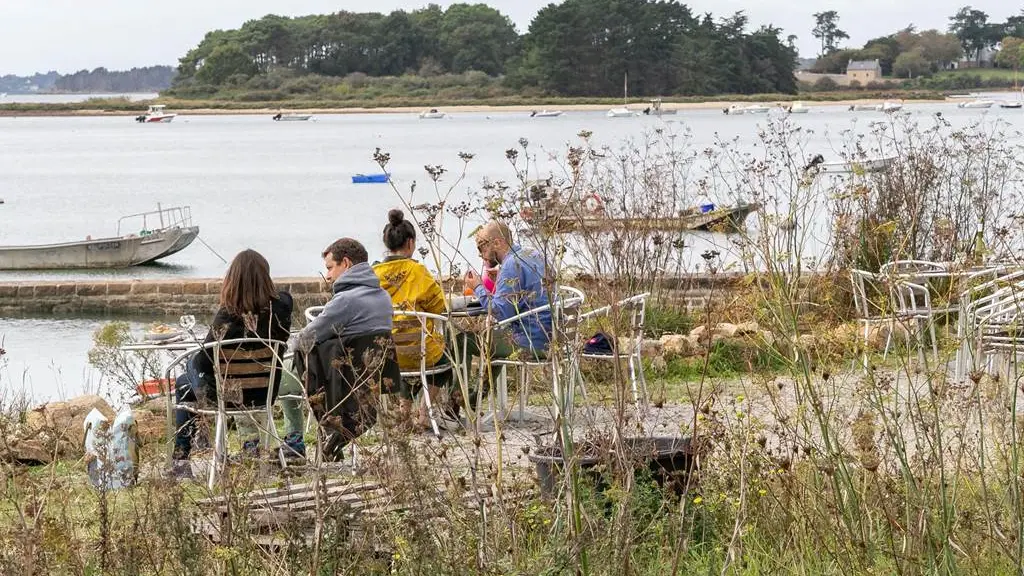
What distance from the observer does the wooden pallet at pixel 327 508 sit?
3551 millimetres

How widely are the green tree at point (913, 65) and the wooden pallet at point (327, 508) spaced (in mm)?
135887

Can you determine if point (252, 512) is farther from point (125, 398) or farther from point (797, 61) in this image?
point (797, 61)

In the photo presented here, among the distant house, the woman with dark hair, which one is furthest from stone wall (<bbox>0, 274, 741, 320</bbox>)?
the distant house

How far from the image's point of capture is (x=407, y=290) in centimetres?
675

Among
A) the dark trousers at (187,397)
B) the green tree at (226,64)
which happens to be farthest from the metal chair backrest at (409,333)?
the green tree at (226,64)

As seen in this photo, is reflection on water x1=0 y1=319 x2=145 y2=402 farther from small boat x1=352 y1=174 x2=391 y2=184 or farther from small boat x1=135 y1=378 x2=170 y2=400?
small boat x1=352 y1=174 x2=391 y2=184

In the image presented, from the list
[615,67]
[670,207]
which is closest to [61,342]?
[670,207]

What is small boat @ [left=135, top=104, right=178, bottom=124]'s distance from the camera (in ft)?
433

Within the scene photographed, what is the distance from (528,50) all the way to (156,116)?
37.4 meters

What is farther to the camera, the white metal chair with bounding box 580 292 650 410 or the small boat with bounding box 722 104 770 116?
the small boat with bounding box 722 104 770 116

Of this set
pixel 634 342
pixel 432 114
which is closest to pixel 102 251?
pixel 634 342

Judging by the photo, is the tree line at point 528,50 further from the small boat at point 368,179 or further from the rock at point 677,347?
the rock at point 677,347

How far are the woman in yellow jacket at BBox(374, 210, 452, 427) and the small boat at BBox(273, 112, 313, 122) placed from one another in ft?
409

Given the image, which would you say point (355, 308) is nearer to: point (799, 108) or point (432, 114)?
point (799, 108)
